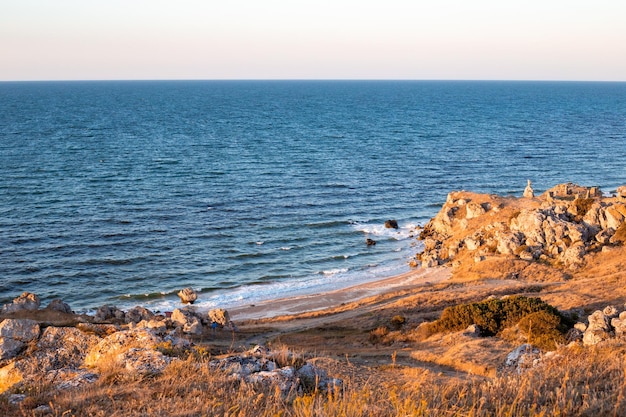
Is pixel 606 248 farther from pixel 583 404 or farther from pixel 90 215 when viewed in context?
pixel 90 215

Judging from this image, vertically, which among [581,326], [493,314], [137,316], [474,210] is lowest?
[137,316]

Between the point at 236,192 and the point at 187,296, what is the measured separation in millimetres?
26403

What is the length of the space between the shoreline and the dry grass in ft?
78.2

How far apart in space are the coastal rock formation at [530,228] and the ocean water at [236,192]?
12.3 feet

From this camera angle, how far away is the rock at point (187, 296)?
36.4 meters

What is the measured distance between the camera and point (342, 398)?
9320mm

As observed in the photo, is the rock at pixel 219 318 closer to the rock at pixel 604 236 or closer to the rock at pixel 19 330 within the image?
the rock at pixel 19 330

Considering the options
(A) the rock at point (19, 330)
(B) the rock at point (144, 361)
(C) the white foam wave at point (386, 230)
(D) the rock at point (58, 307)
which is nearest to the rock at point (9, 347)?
(A) the rock at point (19, 330)

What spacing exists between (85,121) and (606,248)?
11255 centimetres

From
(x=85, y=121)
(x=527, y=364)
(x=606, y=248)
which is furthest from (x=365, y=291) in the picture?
(x=85, y=121)

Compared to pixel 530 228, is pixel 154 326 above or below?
below

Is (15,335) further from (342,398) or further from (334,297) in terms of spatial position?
(334,297)

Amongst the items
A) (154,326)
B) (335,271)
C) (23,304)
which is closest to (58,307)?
(23,304)

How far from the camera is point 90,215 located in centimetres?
5178
